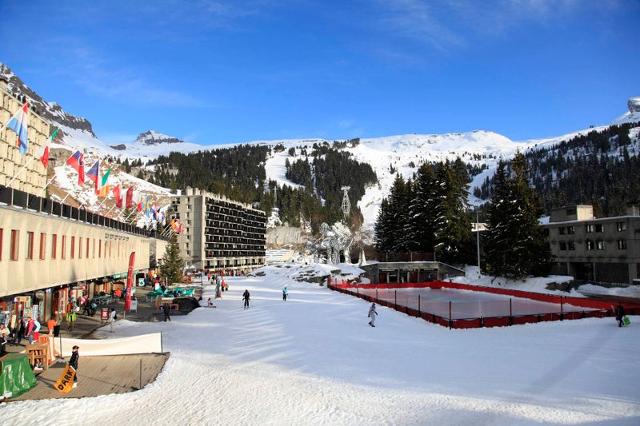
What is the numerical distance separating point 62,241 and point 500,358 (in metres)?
23.9

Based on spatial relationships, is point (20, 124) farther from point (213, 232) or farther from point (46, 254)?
point (213, 232)

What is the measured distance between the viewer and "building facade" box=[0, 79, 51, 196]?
61.2 m

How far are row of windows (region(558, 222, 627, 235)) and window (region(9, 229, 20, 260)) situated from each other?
197 ft

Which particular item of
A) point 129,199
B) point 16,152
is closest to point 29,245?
point 129,199

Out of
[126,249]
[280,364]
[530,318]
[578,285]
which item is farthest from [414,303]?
[126,249]

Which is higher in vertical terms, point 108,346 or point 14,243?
point 14,243

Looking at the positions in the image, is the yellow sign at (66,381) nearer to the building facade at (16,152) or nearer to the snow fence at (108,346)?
the snow fence at (108,346)

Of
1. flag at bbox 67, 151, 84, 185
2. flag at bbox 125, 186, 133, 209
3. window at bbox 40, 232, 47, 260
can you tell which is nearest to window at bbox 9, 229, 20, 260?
window at bbox 40, 232, 47, 260

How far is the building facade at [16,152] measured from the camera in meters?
61.2

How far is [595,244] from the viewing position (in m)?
59.4

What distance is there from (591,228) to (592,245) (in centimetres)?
222

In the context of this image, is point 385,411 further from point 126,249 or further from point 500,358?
point 126,249

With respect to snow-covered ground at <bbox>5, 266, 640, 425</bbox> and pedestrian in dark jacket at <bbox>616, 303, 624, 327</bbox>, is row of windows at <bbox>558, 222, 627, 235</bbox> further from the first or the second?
pedestrian in dark jacket at <bbox>616, 303, 624, 327</bbox>

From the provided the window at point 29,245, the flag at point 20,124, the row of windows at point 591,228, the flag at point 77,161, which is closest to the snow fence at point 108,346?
the window at point 29,245
